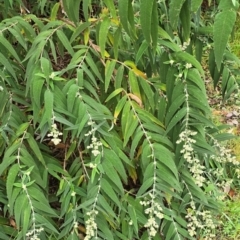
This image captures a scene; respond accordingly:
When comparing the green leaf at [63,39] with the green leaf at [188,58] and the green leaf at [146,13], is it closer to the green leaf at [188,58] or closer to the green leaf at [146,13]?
the green leaf at [188,58]

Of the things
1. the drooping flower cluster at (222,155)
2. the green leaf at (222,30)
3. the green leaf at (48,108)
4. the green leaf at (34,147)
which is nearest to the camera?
the green leaf at (222,30)

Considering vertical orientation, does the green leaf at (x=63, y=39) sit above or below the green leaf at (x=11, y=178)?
above

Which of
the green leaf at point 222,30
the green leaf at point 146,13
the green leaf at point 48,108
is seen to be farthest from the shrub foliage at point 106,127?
the green leaf at point 222,30

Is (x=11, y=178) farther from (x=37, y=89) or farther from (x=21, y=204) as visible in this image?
(x=37, y=89)

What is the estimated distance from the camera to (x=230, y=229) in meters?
2.87

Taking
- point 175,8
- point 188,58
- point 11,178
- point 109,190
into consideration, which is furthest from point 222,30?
point 11,178

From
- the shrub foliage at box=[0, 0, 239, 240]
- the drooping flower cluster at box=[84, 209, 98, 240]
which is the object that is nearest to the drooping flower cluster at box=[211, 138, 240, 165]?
the shrub foliage at box=[0, 0, 239, 240]

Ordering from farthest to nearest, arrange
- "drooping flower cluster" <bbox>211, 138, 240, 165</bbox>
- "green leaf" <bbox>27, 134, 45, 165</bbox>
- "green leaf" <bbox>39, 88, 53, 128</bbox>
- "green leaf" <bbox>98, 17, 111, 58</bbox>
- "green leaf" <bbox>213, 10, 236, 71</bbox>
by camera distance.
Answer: "drooping flower cluster" <bbox>211, 138, 240, 165</bbox> < "green leaf" <bbox>27, 134, 45, 165</bbox> < "green leaf" <bbox>98, 17, 111, 58</bbox> < "green leaf" <bbox>39, 88, 53, 128</bbox> < "green leaf" <bbox>213, 10, 236, 71</bbox>

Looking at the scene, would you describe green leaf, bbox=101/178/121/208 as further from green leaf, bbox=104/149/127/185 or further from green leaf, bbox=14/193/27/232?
green leaf, bbox=14/193/27/232

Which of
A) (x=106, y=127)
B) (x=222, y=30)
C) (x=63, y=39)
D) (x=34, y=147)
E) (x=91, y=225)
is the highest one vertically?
(x=222, y=30)

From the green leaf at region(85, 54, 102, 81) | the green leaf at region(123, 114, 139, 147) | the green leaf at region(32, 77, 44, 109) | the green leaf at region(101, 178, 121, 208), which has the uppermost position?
the green leaf at region(85, 54, 102, 81)

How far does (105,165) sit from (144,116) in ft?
0.92

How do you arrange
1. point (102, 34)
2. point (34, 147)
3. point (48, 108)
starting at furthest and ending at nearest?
point (34, 147)
point (102, 34)
point (48, 108)

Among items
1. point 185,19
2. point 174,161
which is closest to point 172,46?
point 174,161
